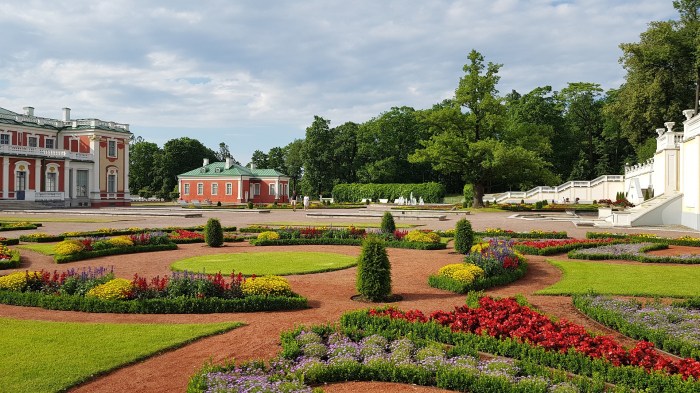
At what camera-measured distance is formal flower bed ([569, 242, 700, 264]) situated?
51.1 ft

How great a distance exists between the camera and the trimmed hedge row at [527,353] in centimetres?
550

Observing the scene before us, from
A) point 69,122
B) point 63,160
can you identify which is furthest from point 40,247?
point 69,122

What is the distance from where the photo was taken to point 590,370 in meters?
6.06

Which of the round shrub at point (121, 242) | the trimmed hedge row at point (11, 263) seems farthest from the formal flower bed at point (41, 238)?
the trimmed hedge row at point (11, 263)

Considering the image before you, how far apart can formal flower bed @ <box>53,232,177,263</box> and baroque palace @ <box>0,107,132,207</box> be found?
41516 mm

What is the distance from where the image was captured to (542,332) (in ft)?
23.6

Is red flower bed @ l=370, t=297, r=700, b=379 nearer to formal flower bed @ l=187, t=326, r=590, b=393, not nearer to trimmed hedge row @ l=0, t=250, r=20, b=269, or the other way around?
formal flower bed @ l=187, t=326, r=590, b=393

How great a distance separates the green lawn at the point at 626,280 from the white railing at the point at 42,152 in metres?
55.6

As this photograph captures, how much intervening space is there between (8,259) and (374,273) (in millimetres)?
11767

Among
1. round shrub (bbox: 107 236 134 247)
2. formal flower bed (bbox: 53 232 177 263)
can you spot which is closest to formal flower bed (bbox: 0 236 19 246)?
formal flower bed (bbox: 53 232 177 263)

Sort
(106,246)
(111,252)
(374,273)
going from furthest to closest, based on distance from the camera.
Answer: (106,246)
(111,252)
(374,273)

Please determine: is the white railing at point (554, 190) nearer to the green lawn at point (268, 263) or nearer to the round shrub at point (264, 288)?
the green lawn at point (268, 263)

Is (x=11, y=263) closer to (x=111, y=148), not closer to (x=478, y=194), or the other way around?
(x=478, y=194)

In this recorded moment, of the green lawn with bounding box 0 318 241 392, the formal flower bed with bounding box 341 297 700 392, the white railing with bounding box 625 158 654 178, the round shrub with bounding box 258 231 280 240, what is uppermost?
the white railing with bounding box 625 158 654 178
